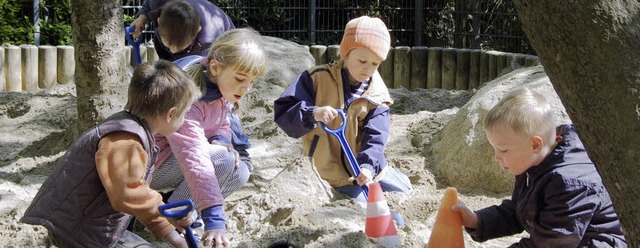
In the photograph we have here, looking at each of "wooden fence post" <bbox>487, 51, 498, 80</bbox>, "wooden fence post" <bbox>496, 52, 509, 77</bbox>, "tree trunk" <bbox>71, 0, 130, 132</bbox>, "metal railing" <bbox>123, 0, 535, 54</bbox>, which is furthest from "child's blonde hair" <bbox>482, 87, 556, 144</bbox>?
"metal railing" <bbox>123, 0, 535, 54</bbox>

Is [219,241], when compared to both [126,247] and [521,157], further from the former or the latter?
[521,157]

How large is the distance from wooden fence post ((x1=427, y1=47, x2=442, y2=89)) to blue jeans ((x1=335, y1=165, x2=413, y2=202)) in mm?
4227

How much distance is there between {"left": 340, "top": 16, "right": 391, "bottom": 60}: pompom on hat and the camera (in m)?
4.57

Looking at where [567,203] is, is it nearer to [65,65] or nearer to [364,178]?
[364,178]

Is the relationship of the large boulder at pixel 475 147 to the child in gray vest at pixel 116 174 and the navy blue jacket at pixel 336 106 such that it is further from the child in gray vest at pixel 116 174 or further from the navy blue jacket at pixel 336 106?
the child in gray vest at pixel 116 174

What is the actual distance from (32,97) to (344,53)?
3633 mm

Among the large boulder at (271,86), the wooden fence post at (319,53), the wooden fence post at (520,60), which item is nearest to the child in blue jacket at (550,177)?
the large boulder at (271,86)

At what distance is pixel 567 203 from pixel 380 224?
0.87 metres

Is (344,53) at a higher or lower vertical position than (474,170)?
higher

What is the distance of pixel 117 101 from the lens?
546cm

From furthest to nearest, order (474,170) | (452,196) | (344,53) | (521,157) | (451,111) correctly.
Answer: (451,111), (474,170), (344,53), (452,196), (521,157)

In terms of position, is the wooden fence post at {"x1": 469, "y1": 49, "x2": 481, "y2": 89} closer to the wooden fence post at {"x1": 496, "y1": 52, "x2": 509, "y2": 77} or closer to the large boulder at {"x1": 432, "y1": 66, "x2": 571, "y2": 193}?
the wooden fence post at {"x1": 496, "y1": 52, "x2": 509, "y2": 77}

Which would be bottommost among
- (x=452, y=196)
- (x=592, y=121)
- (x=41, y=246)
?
(x=41, y=246)

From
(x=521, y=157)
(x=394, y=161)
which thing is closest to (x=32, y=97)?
(x=394, y=161)
